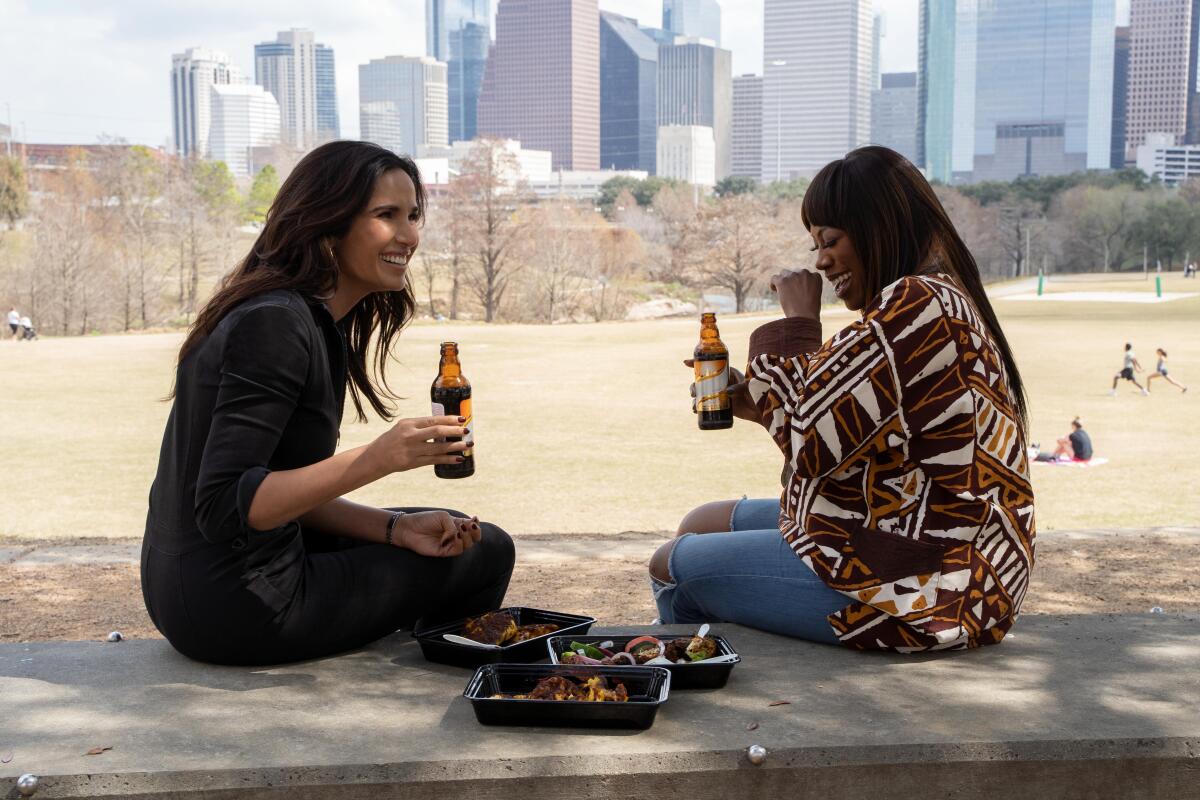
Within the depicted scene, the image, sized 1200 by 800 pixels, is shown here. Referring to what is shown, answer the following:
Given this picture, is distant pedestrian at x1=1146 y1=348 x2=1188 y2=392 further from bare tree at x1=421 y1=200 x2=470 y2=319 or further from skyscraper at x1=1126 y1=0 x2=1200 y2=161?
skyscraper at x1=1126 y1=0 x2=1200 y2=161

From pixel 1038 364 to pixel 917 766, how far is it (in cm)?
3002

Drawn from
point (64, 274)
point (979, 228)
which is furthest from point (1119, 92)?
point (64, 274)

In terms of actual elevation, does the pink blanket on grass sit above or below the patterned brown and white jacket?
below

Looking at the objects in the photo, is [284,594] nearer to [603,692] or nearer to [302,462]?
[302,462]

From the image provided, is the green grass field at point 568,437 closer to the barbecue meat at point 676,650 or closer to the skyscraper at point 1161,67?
the barbecue meat at point 676,650

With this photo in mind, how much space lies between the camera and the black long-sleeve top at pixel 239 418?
2307mm

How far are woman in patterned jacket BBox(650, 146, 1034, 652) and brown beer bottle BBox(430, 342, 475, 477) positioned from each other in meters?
0.61

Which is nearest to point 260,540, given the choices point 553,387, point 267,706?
point 267,706

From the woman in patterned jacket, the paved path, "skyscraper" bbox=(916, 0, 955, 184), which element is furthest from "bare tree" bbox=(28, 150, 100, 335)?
"skyscraper" bbox=(916, 0, 955, 184)

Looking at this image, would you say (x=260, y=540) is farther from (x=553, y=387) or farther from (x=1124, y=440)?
(x=553, y=387)

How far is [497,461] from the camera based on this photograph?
16.4m

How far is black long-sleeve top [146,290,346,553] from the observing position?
2.31 meters

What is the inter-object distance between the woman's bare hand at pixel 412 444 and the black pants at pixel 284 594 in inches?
13.6

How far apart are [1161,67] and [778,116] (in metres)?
69.0
